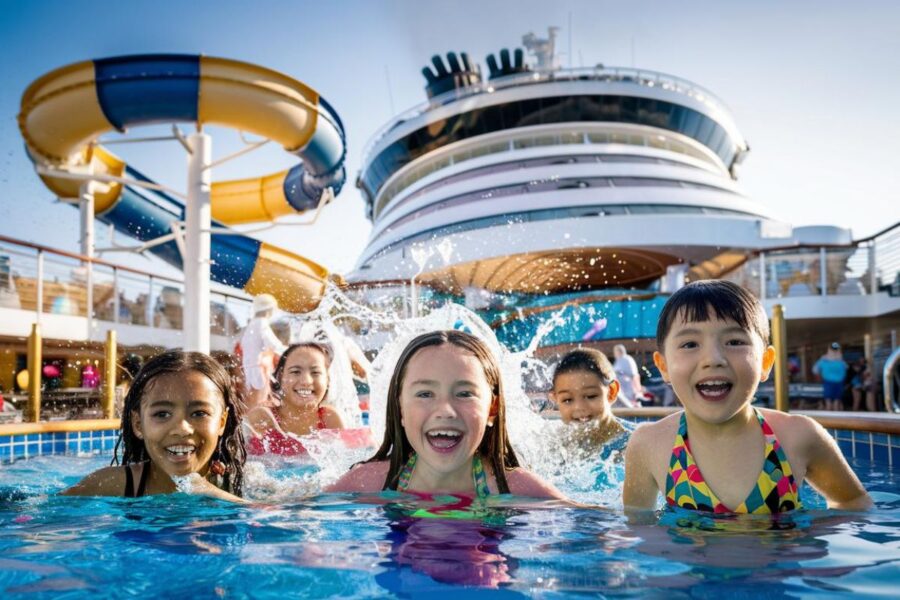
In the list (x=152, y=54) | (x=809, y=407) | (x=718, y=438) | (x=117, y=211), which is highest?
(x=152, y=54)

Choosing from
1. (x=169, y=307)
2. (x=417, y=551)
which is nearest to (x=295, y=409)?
(x=417, y=551)

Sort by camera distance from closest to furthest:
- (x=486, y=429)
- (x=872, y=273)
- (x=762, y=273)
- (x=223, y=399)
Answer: (x=486, y=429) < (x=223, y=399) < (x=872, y=273) < (x=762, y=273)

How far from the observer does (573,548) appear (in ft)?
6.14

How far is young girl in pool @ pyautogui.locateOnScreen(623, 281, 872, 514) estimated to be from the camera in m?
2.12

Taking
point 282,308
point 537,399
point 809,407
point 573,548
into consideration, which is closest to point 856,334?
point 809,407

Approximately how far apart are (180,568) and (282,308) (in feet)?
33.5

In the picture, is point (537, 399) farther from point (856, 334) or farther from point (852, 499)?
point (856, 334)

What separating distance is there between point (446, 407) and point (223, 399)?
981 mm

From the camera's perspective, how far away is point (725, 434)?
7.58 feet

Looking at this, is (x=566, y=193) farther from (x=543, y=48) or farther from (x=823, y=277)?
(x=543, y=48)

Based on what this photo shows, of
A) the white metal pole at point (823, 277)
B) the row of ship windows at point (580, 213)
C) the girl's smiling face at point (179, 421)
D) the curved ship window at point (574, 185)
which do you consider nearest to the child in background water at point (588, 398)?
the girl's smiling face at point (179, 421)

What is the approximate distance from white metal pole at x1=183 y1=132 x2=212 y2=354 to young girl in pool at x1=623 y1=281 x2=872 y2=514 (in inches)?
234

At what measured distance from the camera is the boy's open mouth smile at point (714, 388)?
83.2 inches

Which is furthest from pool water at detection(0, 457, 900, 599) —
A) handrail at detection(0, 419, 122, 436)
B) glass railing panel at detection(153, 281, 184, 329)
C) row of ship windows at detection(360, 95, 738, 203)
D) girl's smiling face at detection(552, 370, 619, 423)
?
row of ship windows at detection(360, 95, 738, 203)
